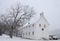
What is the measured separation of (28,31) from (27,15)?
27.8 feet

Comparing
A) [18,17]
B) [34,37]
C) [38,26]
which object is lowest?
[34,37]

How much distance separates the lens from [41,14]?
38344mm

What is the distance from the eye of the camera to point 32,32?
38.5 m

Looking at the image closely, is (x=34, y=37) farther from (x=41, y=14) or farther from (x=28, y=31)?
(x=41, y=14)

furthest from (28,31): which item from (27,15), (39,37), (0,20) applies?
(0,20)

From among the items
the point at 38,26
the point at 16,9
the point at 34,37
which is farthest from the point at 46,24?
the point at 16,9

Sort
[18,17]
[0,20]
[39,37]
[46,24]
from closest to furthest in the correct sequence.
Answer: [18,17]
[39,37]
[46,24]
[0,20]

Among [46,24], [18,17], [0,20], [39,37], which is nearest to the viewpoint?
[18,17]

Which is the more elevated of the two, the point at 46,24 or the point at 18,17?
the point at 18,17

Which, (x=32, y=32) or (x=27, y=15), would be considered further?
(x=32, y=32)

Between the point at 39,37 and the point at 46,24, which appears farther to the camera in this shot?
the point at 46,24

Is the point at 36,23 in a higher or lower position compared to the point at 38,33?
higher

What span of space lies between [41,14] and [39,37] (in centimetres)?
678

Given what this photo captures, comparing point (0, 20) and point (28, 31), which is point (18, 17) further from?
point (0, 20)
